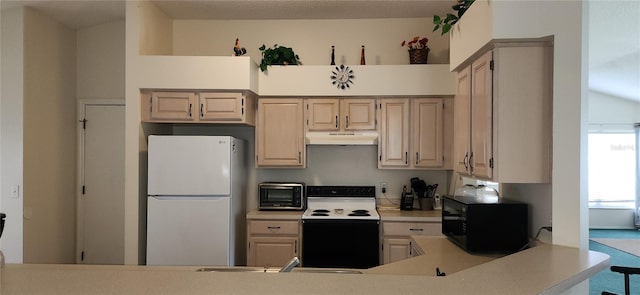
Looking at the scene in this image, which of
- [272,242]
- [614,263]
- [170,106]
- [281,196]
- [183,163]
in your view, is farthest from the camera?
[614,263]

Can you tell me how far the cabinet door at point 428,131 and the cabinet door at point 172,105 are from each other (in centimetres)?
211

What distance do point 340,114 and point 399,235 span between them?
128 centimetres

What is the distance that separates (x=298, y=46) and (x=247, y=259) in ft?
7.34

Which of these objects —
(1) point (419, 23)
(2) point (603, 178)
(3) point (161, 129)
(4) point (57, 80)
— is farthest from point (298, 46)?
(2) point (603, 178)

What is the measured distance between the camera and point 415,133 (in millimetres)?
3916

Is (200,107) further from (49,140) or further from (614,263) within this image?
(614,263)

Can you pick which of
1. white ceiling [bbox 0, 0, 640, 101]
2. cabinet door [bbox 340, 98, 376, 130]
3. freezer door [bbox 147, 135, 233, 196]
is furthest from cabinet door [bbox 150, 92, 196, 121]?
cabinet door [bbox 340, 98, 376, 130]

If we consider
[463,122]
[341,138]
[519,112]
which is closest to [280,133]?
[341,138]

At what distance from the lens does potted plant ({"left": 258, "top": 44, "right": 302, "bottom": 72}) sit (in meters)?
3.92

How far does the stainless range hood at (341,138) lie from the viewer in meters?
3.88

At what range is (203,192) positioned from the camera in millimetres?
3416

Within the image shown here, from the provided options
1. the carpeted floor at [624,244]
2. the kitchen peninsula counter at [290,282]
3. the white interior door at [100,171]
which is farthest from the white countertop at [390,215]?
the carpeted floor at [624,244]

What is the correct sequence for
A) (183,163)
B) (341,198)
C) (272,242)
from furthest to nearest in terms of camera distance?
(341,198) → (272,242) → (183,163)

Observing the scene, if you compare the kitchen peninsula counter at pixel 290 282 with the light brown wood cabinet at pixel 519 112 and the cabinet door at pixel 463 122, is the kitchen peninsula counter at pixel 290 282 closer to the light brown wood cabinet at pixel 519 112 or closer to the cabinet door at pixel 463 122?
the light brown wood cabinet at pixel 519 112
